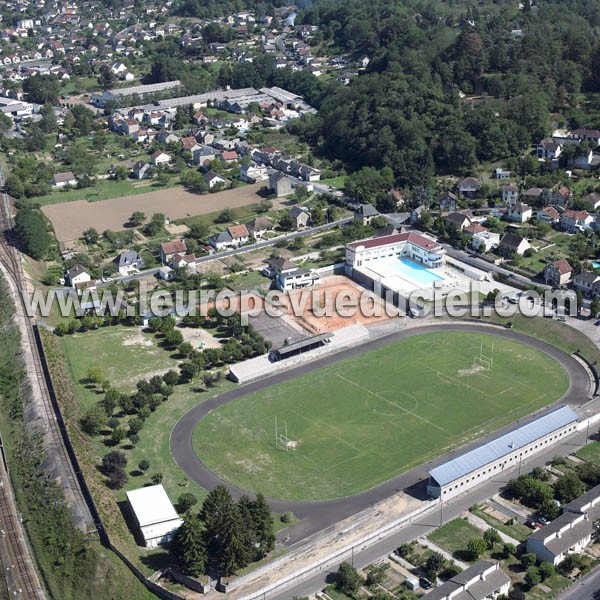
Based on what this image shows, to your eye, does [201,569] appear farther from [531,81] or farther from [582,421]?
[531,81]

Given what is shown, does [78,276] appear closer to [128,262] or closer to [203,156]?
[128,262]

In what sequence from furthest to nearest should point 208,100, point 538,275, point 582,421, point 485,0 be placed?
1. point 485,0
2. point 208,100
3. point 538,275
4. point 582,421

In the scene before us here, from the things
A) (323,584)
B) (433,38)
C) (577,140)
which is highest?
(433,38)

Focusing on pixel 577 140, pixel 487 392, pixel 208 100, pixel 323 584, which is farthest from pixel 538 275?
pixel 208 100

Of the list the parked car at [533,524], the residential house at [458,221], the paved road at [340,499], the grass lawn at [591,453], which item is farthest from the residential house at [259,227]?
the parked car at [533,524]

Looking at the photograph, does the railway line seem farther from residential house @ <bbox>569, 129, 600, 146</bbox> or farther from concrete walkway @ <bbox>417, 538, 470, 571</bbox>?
residential house @ <bbox>569, 129, 600, 146</bbox>

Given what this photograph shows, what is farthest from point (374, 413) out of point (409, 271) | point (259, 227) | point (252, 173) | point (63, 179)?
point (63, 179)

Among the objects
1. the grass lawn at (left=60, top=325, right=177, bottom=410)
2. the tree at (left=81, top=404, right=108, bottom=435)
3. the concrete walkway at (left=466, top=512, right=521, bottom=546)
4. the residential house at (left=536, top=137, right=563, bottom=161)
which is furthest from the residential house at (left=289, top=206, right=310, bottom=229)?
the concrete walkway at (left=466, top=512, right=521, bottom=546)
